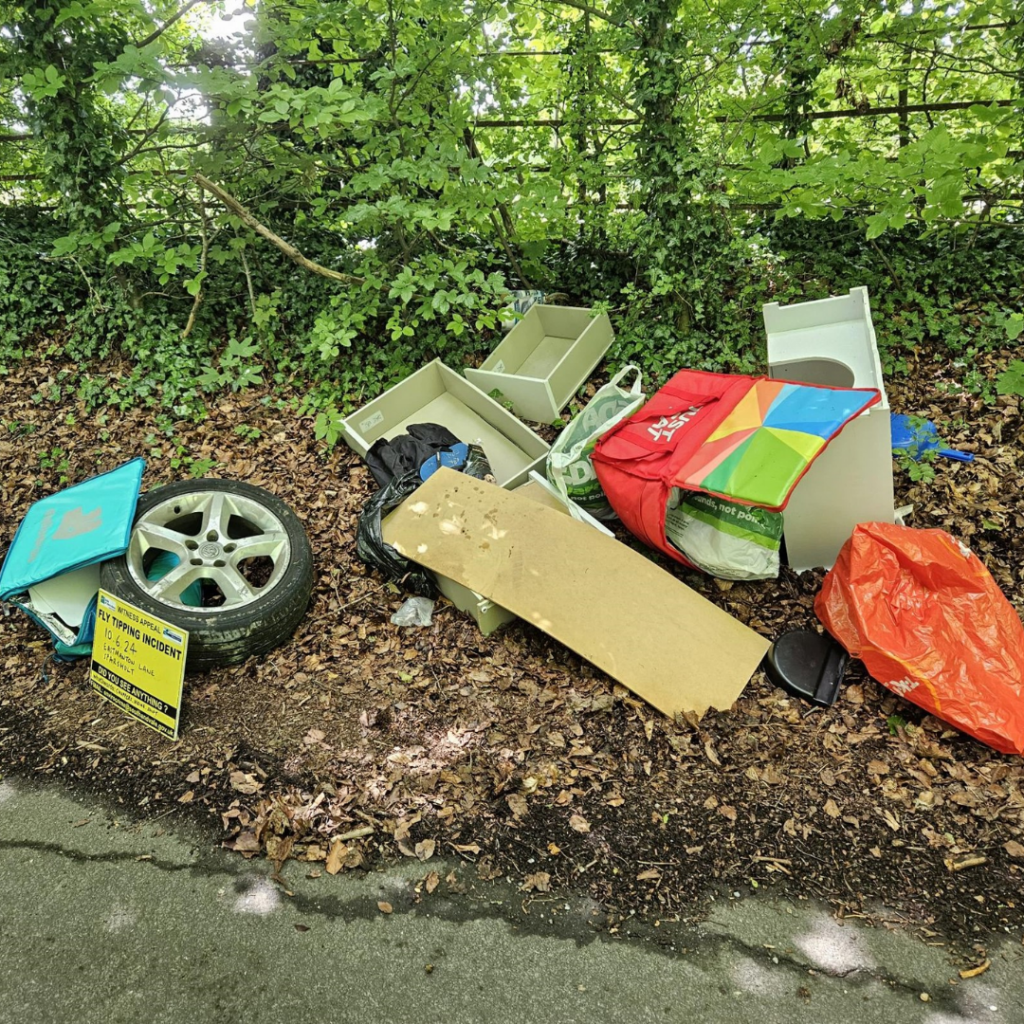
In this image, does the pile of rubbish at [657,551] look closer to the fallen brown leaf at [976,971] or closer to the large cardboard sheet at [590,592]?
the large cardboard sheet at [590,592]

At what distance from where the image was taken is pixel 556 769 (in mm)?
2596

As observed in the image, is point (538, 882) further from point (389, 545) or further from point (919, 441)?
point (919, 441)

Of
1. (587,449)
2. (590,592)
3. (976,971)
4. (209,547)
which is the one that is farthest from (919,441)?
(209,547)

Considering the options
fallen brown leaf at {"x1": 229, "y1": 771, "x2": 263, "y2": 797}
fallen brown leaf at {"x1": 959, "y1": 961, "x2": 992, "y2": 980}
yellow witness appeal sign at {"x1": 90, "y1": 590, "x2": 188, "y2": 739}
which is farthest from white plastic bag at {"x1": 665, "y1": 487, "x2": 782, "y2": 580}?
yellow witness appeal sign at {"x1": 90, "y1": 590, "x2": 188, "y2": 739}

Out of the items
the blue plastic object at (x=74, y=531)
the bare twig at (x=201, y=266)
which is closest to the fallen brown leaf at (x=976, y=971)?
the blue plastic object at (x=74, y=531)

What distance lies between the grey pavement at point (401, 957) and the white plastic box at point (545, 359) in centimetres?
291

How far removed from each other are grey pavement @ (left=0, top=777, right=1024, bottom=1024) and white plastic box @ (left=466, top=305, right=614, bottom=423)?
9.56ft

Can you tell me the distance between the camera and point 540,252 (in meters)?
5.10

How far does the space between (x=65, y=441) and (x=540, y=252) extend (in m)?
3.66

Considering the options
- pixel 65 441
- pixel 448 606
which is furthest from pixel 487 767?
pixel 65 441

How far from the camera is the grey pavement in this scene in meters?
1.90

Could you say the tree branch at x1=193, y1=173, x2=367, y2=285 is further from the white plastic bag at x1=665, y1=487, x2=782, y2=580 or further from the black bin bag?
the white plastic bag at x1=665, y1=487, x2=782, y2=580

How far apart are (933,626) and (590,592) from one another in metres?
1.47

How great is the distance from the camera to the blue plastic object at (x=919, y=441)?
12.2 ft
